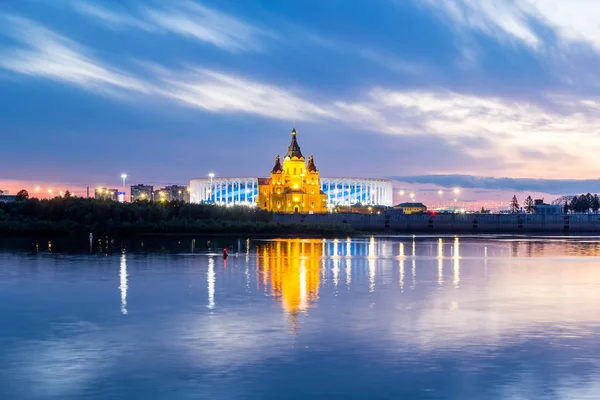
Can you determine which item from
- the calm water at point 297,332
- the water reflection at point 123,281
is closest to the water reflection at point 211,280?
the calm water at point 297,332

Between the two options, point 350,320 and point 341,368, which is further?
point 350,320

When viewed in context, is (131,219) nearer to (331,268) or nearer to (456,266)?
(331,268)

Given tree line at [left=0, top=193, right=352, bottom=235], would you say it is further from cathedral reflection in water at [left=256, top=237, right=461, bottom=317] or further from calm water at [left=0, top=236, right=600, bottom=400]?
calm water at [left=0, top=236, right=600, bottom=400]

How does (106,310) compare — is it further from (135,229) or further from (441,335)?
(135,229)

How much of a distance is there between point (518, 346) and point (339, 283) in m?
20.6

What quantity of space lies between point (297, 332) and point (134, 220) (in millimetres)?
93312

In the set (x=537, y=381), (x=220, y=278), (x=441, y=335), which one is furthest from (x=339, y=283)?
(x=537, y=381)

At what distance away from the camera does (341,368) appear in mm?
24375

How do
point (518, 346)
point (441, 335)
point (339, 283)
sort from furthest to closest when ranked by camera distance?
1. point (339, 283)
2. point (441, 335)
3. point (518, 346)

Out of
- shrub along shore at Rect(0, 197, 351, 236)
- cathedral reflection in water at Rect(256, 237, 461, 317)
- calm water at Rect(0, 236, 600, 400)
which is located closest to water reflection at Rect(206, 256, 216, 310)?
calm water at Rect(0, 236, 600, 400)

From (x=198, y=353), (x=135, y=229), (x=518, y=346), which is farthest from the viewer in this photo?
(x=135, y=229)

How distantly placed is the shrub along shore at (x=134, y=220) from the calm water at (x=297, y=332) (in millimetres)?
55894

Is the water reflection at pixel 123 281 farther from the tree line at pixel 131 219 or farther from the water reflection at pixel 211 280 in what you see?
the tree line at pixel 131 219

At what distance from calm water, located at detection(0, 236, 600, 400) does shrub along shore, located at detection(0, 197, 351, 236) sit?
55.9m
